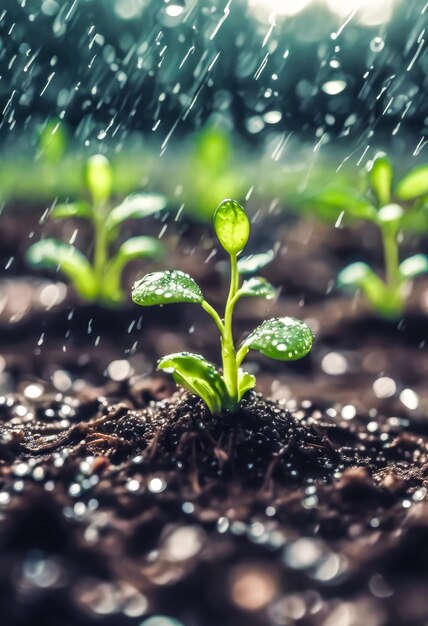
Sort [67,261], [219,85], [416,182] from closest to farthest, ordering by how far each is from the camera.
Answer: [416,182] → [67,261] → [219,85]

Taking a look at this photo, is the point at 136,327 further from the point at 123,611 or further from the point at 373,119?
the point at 373,119

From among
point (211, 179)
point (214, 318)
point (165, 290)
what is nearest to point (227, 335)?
point (214, 318)

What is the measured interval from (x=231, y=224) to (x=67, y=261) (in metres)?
0.88

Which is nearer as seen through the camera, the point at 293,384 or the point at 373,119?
the point at 293,384

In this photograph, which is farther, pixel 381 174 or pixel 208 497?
pixel 381 174

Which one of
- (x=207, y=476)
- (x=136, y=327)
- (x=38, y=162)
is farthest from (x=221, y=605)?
(x=38, y=162)

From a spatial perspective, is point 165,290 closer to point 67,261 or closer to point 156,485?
point 156,485

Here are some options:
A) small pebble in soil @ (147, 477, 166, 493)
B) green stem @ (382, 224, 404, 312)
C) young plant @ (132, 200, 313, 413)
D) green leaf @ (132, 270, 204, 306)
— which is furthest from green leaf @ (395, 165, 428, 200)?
small pebble in soil @ (147, 477, 166, 493)

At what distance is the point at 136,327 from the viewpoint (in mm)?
1792

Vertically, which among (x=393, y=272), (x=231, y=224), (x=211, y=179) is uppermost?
(x=231, y=224)

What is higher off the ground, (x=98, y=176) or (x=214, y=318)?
(x=214, y=318)

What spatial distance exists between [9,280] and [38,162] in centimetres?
161

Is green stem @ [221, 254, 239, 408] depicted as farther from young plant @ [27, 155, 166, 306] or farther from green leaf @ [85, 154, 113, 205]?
green leaf @ [85, 154, 113, 205]

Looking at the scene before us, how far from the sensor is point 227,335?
104cm
